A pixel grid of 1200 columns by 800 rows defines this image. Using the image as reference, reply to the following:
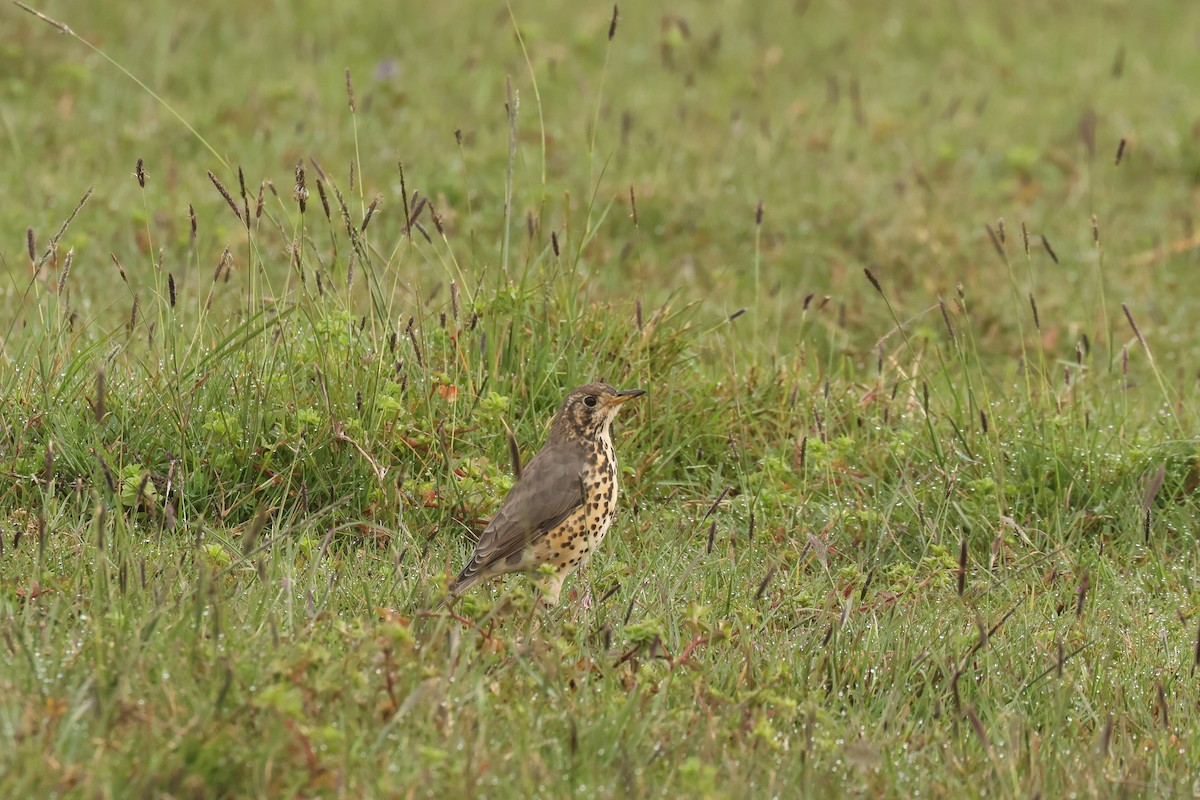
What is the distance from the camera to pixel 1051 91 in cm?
1118

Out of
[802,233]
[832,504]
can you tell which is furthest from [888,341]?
[832,504]

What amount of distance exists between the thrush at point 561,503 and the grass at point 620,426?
0.11 metres

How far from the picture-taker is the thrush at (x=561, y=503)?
4906mm

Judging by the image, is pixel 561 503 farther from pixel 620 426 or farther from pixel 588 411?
pixel 620 426

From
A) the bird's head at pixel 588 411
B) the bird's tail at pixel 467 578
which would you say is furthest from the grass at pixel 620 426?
the bird's head at pixel 588 411

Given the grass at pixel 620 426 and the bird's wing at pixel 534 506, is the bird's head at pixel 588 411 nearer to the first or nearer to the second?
the bird's wing at pixel 534 506

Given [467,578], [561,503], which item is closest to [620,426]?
[561,503]

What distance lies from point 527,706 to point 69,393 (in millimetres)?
2302

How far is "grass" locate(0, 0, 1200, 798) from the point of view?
3.78 m

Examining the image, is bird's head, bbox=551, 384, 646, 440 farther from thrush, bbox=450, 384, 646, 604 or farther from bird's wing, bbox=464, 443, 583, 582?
bird's wing, bbox=464, 443, 583, 582

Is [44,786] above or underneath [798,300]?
above

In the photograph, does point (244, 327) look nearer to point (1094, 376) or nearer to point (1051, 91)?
point (1094, 376)

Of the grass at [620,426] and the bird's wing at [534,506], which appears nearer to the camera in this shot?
the grass at [620,426]

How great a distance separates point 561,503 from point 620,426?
1.02m
